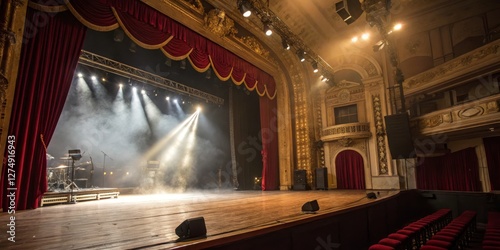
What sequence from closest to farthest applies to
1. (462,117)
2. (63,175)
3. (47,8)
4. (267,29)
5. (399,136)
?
(47,8)
(267,29)
(462,117)
(63,175)
(399,136)

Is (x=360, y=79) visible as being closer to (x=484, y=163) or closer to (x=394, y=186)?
(x=394, y=186)

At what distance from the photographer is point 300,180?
A: 8977 millimetres

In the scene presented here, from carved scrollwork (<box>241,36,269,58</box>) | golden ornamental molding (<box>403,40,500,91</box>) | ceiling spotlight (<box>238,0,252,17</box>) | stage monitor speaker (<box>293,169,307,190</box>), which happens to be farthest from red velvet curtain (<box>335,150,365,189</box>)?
ceiling spotlight (<box>238,0,252,17</box>)

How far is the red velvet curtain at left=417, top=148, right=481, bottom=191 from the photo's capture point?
8375 millimetres

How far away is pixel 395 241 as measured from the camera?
7.92 feet

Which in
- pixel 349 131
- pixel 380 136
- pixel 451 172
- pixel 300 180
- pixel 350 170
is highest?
pixel 349 131

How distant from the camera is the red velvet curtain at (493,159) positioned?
7.81 m

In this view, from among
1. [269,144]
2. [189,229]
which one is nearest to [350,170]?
[269,144]

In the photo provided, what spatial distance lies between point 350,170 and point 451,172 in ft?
10.9

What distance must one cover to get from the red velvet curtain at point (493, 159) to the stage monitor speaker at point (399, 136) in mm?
2591

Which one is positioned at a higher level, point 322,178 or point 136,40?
point 136,40

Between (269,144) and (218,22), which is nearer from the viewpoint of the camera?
(218,22)

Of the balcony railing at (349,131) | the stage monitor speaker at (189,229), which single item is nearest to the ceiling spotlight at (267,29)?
the balcony railing at (349,131)

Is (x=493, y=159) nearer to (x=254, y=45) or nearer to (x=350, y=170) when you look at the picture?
(x=350, y=170)
